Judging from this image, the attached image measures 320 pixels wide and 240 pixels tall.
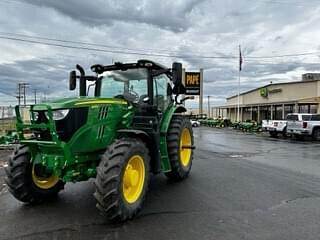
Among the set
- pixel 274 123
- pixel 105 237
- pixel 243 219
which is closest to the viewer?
pixel 105 237

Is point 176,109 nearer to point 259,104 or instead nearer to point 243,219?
point 243,219

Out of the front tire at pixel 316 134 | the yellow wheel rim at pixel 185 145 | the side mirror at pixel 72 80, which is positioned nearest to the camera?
the side mirror at pixel 72 80

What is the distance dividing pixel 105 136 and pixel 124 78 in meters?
1.83

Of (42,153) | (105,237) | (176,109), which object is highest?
(176,109)

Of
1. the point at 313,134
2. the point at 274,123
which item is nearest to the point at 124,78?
the point at 313,134

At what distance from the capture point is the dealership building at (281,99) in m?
39.0

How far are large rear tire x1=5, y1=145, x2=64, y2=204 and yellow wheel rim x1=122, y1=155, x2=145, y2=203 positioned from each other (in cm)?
164

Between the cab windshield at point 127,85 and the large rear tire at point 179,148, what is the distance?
1.34m

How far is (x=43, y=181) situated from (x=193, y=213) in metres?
2.79

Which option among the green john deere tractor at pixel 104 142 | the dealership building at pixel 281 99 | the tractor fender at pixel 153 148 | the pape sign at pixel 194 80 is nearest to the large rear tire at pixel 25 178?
the green john deere tractor at pixel 104 142

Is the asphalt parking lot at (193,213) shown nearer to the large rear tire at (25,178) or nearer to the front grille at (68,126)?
the large rear tire at (25,178)

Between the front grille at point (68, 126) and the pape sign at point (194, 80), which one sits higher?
the pape sign at point (194, 80)

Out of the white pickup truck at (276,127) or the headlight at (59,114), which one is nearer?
the headlight at (59,114)

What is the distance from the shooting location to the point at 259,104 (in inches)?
1823
